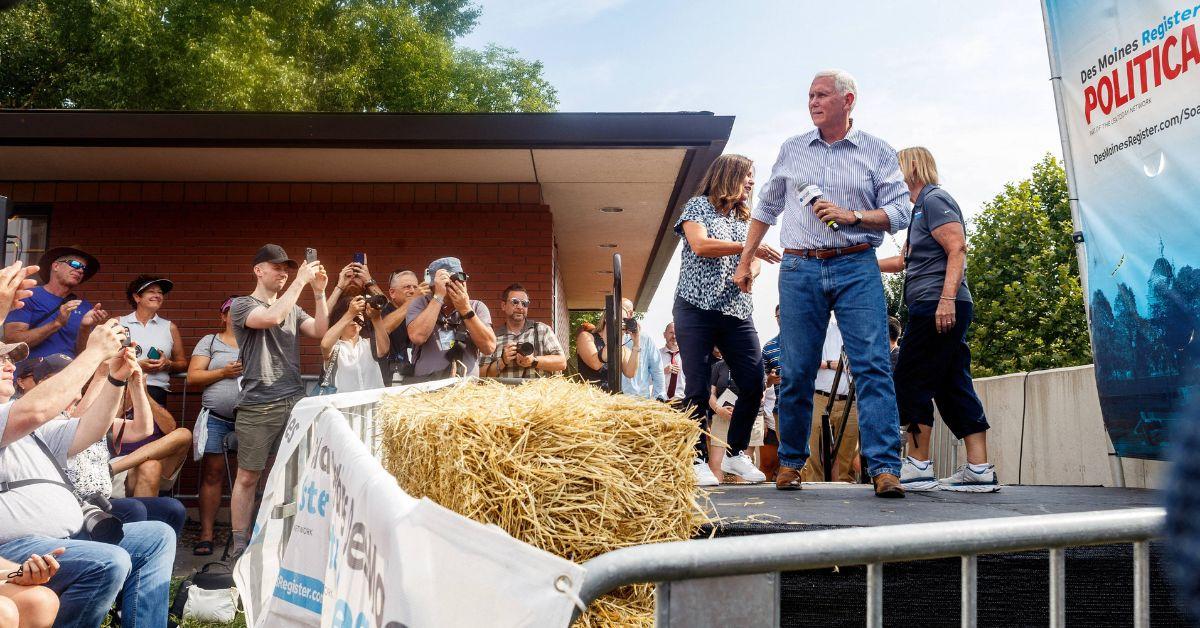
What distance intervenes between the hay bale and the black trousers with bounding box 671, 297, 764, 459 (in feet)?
6.24

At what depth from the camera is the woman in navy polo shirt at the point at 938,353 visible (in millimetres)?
4605

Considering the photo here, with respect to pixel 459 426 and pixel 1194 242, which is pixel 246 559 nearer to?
pixel 459 426

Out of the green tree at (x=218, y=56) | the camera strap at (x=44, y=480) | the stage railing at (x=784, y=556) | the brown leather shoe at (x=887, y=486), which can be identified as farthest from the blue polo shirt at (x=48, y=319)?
the green tree at (x=218, y=56)

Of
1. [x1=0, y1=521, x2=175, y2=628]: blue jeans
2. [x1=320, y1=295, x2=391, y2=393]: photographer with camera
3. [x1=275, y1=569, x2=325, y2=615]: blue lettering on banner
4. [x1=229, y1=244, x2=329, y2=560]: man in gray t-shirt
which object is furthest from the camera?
[x1=320, y1=295, x2=391, y2=393]: photographer with camera

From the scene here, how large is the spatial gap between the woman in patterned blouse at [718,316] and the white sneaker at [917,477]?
2.61 feet

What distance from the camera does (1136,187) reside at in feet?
14.6

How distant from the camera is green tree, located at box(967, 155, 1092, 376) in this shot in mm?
23109

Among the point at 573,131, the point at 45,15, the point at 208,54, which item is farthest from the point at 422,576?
the point at 45,15

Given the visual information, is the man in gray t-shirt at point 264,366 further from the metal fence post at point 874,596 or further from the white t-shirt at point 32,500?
the metal fence post at point 874,596

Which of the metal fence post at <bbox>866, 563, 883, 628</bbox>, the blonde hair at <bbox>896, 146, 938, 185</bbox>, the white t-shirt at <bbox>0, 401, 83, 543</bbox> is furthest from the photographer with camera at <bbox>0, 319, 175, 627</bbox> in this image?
the blonde hair at <bbox>896, 146, 938, 185</bbox>

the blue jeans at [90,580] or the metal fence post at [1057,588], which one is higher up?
the metal fence post at [1057,588]

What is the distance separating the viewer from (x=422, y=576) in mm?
1378

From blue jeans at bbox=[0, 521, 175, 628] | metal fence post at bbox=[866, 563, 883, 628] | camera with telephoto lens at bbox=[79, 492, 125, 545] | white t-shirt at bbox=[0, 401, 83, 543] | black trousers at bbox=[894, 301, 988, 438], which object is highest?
black trousers at bbox=[894, 301, 988, 438]

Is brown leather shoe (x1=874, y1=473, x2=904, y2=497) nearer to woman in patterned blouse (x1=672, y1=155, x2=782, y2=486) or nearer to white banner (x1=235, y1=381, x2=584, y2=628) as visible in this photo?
woman in patterned blouse (x1=672, y1=155, x2=782, y2=486)
